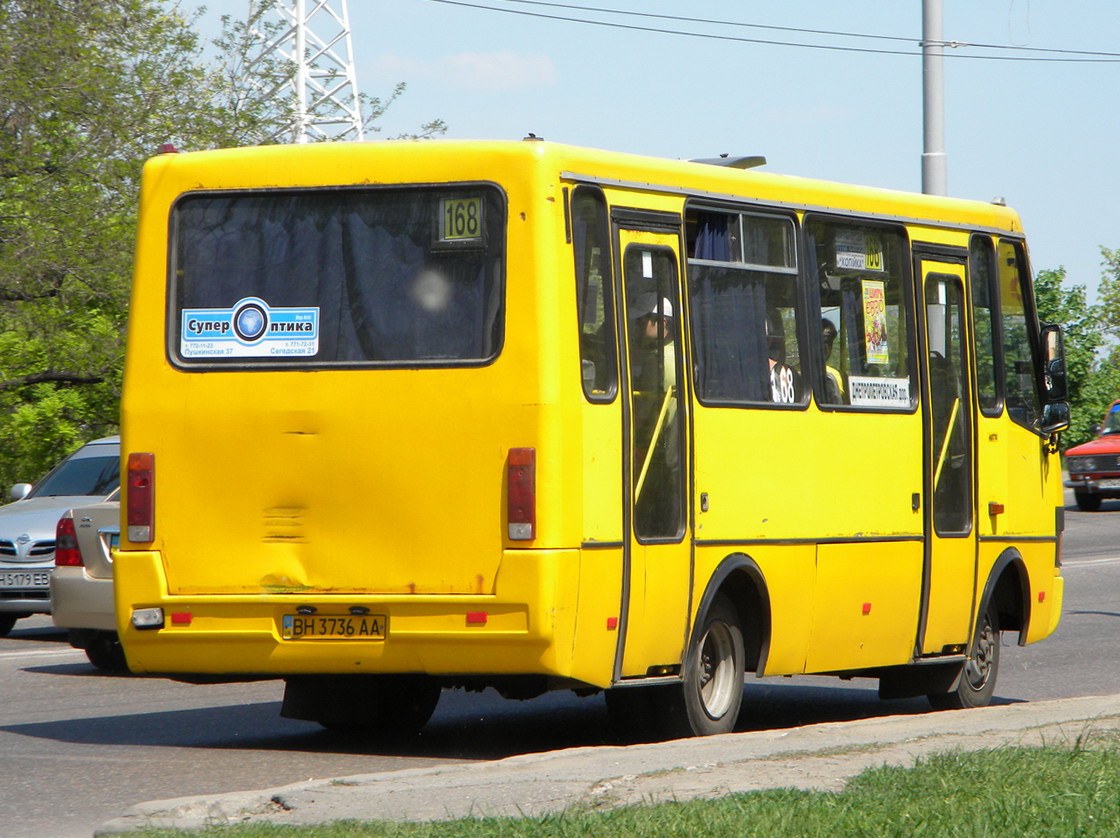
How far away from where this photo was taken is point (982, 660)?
11.6m

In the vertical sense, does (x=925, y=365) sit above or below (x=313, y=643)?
above

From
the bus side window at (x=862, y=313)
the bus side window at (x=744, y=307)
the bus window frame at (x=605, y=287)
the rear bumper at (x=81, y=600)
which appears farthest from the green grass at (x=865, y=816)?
the rear bumper at (x=81, y=600)

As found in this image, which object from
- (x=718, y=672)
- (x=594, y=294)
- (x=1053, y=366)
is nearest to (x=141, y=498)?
(x=594, y=294)

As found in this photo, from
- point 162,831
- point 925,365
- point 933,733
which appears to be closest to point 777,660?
point 933,733

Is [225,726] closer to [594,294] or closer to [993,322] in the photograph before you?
[594,294]

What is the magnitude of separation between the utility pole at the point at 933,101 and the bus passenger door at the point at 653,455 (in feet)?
37.7

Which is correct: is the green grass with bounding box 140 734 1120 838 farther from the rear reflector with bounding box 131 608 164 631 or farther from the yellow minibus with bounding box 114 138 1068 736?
the rear reflector with bounding box 131 608 164 631

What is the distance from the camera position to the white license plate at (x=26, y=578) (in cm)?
1535

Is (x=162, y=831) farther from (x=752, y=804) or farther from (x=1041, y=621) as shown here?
(x=1041, y=621)

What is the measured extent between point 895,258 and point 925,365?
66cm

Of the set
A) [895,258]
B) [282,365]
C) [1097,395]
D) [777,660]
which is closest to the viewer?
[282,365]

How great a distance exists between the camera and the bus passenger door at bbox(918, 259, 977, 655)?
35.7 ft

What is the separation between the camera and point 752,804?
643 cm

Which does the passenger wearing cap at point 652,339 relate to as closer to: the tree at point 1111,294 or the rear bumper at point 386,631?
the rear bumper at point 386,631
